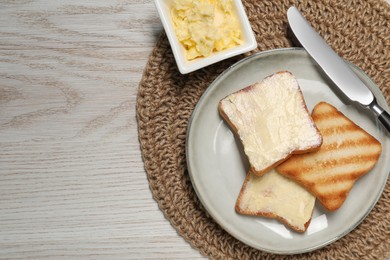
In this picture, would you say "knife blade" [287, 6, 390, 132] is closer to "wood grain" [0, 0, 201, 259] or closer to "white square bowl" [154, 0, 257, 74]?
"white square bowl" [154, 0, 257, 74]

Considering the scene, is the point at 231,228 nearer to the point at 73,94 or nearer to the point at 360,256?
the point at 360,256

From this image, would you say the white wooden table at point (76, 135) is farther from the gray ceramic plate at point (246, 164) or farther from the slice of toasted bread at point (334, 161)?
the slice of toasted bread at point (334, 161)

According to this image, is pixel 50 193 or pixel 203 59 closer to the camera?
pixel 203 59

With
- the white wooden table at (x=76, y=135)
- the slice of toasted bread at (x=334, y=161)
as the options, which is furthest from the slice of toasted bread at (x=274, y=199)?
the white wooden table at (x=76, y=135)

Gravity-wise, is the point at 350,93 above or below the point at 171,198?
above

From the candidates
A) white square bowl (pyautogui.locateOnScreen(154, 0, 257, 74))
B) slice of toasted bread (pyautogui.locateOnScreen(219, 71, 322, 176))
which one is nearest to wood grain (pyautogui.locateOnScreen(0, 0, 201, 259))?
white square bowl (pyautogui.locateOnScreen(154, 0, 257, 74))

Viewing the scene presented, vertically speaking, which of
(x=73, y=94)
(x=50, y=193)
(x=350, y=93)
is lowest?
(x=50, y=193)

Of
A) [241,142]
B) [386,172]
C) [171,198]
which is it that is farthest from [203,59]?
[386,172]
